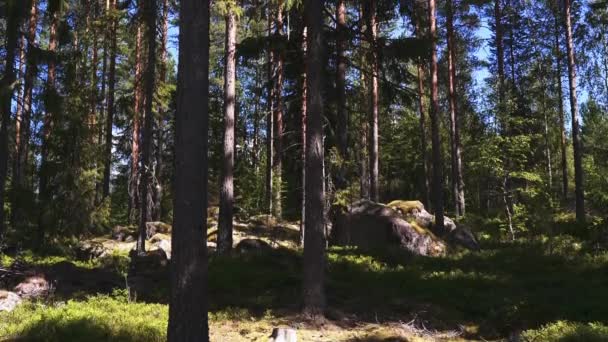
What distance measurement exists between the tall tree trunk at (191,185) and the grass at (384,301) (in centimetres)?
219

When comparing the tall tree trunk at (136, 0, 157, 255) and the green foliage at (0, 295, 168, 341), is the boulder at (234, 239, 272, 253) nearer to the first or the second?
the tall tree trunk at (136, 0, 157, 255)

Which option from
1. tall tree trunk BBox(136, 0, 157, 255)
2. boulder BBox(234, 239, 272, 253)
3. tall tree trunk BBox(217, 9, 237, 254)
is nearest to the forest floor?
boulder BBox(234, 239, 272, 253)

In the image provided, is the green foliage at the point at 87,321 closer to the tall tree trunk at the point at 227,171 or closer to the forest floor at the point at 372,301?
the forest floor at the point at 372,301

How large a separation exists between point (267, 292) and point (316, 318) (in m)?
2.26

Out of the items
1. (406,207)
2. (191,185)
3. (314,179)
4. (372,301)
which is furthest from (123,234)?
(191,185)

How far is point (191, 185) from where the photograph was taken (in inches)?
230

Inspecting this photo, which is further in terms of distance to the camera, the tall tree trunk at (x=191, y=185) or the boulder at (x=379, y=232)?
the boulder at (x=379, y=232)

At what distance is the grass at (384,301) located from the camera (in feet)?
26.6

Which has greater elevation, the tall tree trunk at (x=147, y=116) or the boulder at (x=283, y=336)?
the tall tree trunk at (x=147, y=116)

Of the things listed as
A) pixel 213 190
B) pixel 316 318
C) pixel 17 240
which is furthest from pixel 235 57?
pixel 213 190

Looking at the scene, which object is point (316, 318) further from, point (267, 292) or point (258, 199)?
point (258, 199)

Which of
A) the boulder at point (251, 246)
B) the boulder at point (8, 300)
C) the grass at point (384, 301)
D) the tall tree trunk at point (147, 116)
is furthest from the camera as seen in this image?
the boulder at point (251, 246)

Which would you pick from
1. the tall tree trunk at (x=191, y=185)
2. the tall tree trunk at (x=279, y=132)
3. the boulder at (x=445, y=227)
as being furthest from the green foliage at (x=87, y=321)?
the boulder at (x=445, y=227)

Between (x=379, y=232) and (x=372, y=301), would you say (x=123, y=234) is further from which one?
(x=372, y=301)
